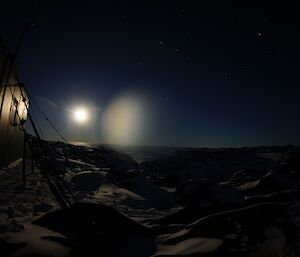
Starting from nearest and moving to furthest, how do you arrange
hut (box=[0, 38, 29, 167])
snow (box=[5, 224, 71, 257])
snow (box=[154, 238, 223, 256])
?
snow (box=[5, 224, 71, 257]) < snow (box=[154, 238, 223, 256]) < hut (box=[0, 38, 29, 167])

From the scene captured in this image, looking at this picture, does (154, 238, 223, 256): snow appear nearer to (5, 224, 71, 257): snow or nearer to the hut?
(5, 224, 71, 257): snow

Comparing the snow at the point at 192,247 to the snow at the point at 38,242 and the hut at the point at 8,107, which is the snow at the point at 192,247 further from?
the hut at the point at 8,107

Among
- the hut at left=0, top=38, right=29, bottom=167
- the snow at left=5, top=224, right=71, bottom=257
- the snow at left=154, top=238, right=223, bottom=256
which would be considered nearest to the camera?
the snow at left=5, top=224, right=71, bottom=257

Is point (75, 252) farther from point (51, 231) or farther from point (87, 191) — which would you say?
point (87, 191)

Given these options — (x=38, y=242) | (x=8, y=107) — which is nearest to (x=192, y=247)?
(x=38, y=242)

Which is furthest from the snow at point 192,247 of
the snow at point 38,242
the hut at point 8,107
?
the hut at point 8,107

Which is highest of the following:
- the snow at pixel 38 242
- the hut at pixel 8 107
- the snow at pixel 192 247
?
the hut at pixel 8 107

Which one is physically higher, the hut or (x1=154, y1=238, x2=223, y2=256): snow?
the hut

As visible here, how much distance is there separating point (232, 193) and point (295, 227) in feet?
54.9

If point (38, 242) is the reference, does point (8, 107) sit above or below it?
above

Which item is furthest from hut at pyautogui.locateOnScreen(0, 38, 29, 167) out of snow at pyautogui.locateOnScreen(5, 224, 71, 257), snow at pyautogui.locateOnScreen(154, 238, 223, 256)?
snow at pyautogui.locateOnScreen(154, 238, 223, 256)

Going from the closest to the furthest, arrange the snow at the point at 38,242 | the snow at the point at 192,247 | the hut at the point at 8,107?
the snow at the point at 38,242 < the snow at the point at 192,247 < the hut at the point at 8,107

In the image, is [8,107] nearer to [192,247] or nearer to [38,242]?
[38,242]

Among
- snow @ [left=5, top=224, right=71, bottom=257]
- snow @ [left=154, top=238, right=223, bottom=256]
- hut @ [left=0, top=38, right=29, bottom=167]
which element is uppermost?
hut @ [left=0, top=38, right=29, bottom=167]
